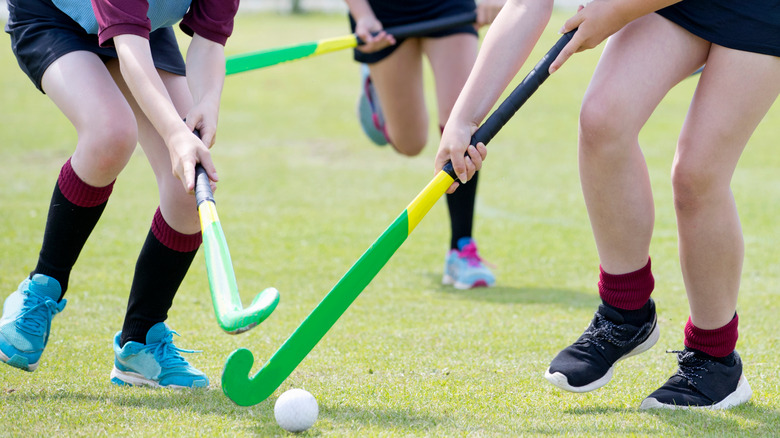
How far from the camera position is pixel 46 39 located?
2.42 m

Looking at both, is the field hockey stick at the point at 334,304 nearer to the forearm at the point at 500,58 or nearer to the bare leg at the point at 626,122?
the forearm at the point at 500,58

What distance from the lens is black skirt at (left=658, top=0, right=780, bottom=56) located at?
2.07 metres

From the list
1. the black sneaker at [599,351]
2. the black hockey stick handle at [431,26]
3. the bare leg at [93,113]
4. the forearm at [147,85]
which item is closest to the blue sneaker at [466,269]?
the black hockey stick handle at [431,26]

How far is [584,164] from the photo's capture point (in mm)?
2209

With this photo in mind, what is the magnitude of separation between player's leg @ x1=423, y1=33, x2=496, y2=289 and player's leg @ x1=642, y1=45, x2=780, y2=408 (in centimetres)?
A: 173

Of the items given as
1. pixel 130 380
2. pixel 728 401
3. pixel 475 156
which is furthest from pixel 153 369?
pixel 728 401

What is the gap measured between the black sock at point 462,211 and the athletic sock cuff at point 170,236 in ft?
6.30

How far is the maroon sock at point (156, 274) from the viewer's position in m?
2.45

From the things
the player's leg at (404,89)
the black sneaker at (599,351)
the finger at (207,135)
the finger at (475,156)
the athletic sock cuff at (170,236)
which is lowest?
the player's leg at (404,89)

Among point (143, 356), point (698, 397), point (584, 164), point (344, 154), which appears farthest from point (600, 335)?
point (344, 154)

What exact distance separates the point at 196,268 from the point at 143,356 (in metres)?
1.87

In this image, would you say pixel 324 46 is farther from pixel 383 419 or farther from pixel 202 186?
pixel 383 419

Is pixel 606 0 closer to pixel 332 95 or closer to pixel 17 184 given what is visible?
pixel 17 184

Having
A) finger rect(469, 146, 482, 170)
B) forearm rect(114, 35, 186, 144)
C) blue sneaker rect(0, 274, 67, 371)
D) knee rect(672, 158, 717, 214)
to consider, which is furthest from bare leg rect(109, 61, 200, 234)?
knee rect(672, 158, 717, 214)
